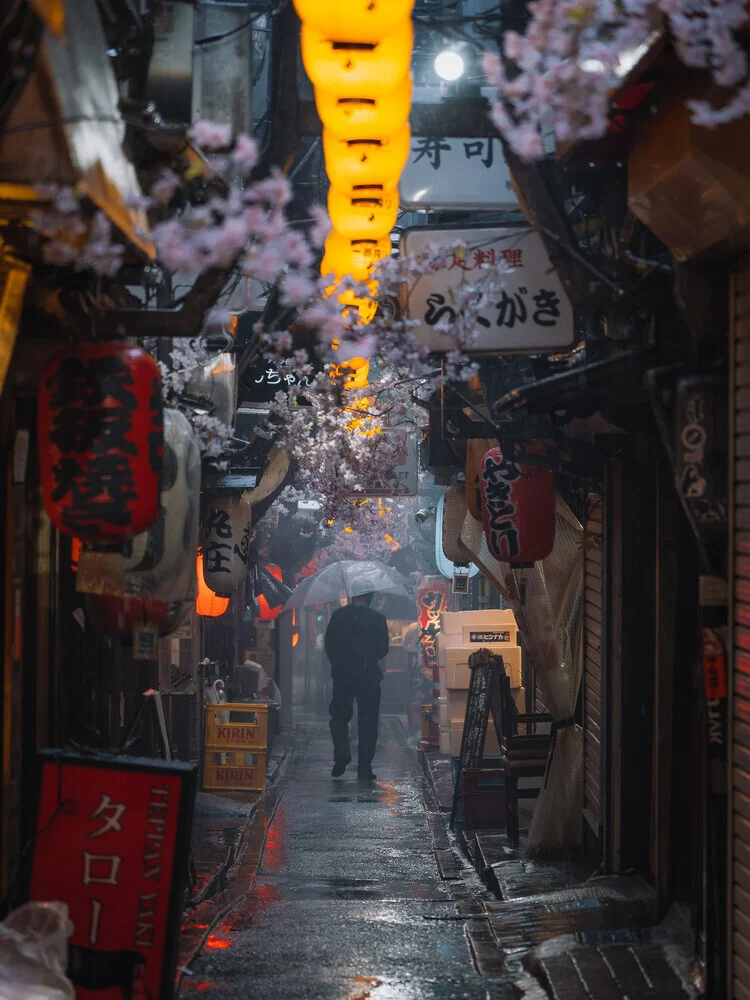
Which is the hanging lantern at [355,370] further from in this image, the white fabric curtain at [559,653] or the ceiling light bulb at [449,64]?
the ceiling light bulb at [449,64]

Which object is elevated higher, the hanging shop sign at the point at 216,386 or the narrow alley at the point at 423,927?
the hanging shop sign at the point at 216,386

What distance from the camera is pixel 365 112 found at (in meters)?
7.87

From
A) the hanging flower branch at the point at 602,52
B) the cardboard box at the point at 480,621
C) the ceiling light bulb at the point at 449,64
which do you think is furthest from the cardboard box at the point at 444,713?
the hanging flower branch at the point at 602,52

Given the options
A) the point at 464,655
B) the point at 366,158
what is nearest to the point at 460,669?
the point at 464,655

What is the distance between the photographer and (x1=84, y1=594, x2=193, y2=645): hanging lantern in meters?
10.4

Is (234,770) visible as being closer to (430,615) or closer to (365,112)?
(430,615)

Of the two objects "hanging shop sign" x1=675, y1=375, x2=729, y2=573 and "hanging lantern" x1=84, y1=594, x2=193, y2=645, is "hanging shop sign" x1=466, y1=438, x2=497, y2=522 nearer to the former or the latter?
"hanging lantern" x1=84, y1=594, x2=193, y2=645

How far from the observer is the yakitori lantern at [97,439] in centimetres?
732

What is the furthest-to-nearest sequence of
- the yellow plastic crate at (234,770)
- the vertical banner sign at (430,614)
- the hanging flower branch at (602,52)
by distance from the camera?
the vertical banner sign at (430,614) < the yellow plastic crate at (234,770) < the hanging flower branch at (602,52)

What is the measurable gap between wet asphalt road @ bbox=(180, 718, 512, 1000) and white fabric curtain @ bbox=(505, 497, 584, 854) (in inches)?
48.4

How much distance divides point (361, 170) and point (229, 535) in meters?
9.61

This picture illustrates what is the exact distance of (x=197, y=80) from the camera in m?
10.7

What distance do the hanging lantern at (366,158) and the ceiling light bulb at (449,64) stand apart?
185 cm

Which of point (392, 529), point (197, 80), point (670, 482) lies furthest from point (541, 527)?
point (392, 529)
